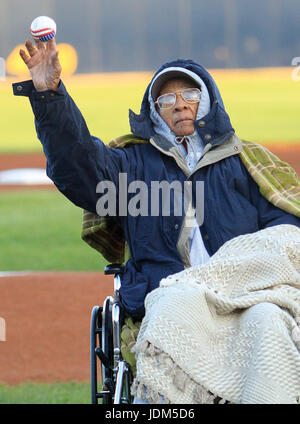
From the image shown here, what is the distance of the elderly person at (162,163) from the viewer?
363 centimetres

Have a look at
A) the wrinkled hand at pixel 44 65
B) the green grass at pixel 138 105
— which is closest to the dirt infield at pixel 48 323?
the wrinkled hand at pixel 44 65

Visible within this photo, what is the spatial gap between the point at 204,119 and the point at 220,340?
52.0 inches

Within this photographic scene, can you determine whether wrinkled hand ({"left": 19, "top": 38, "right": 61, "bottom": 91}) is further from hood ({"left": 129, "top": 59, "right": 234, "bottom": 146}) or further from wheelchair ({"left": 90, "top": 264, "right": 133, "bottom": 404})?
wheelchair ({"left": 90, "top": 264, "right": 133, "bottom": 404})

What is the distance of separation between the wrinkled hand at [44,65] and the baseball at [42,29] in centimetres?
3

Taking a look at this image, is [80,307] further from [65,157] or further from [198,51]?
[198,51]

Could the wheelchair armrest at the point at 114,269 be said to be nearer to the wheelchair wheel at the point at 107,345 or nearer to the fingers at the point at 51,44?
the wheelchair wheel at the point at 107,345

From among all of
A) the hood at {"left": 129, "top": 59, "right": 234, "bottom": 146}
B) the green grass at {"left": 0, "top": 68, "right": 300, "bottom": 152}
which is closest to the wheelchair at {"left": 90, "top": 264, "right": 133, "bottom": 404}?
the hood at {"left": 129, "top": 59, "right": 234, "bottom": 146}

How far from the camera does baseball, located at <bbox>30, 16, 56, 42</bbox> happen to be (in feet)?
11.4

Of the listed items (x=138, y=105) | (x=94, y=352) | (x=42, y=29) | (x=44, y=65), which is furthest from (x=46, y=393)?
(x=138, y=105)

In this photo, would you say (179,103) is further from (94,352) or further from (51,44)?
(94,352)

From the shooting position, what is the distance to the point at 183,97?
415 centimetres

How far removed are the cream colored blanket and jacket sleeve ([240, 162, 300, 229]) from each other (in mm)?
625
